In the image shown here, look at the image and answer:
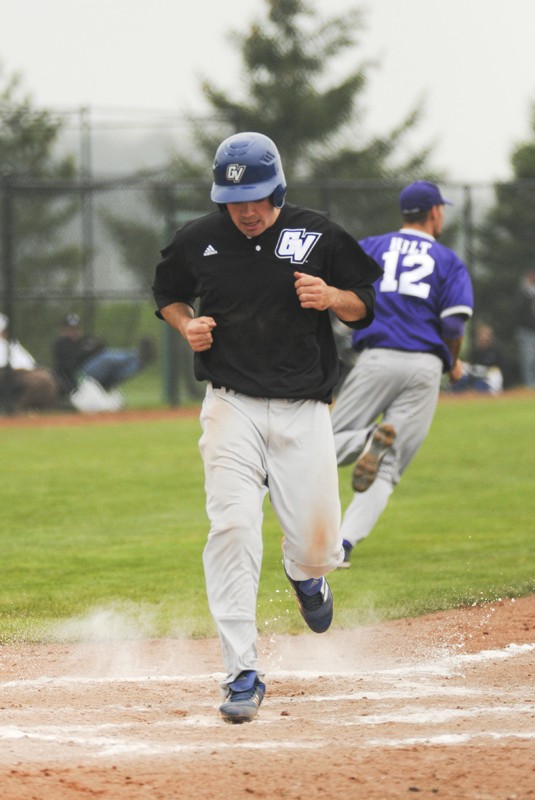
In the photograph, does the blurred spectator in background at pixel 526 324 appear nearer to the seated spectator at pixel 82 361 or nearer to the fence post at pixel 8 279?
the seated spectator at pixel 82 361

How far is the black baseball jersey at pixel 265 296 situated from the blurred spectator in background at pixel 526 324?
53.3 feet

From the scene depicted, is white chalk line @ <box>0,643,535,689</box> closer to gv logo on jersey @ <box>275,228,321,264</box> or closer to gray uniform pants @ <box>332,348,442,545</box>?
gv logo on jersey @ <box>275,228,321,264</box>

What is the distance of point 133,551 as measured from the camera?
28.2 ft

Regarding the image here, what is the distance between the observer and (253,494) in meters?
4.82

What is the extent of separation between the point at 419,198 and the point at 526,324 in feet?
44.1

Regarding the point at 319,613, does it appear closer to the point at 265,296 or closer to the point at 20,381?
the point at 265,296

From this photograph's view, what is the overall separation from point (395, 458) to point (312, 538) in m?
2.94

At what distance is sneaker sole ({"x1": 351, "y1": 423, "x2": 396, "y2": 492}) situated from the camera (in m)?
7.61

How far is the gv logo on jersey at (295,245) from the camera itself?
16.0 feet

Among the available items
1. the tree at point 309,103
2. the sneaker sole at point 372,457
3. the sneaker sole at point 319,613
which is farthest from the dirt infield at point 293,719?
the tree at point 309,103

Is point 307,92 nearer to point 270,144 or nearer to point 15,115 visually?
point 15,115

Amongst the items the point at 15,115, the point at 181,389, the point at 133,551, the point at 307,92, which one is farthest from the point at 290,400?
the point at 307,92

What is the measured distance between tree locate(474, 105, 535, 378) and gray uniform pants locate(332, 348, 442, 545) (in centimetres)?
1483

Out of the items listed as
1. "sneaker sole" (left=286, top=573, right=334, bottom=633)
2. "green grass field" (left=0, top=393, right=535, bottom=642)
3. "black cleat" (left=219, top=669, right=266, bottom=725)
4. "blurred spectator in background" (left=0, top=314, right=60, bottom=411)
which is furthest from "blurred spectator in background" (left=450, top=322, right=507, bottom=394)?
"black cleat" (left=219, top=669, right=266, bottom=725)
